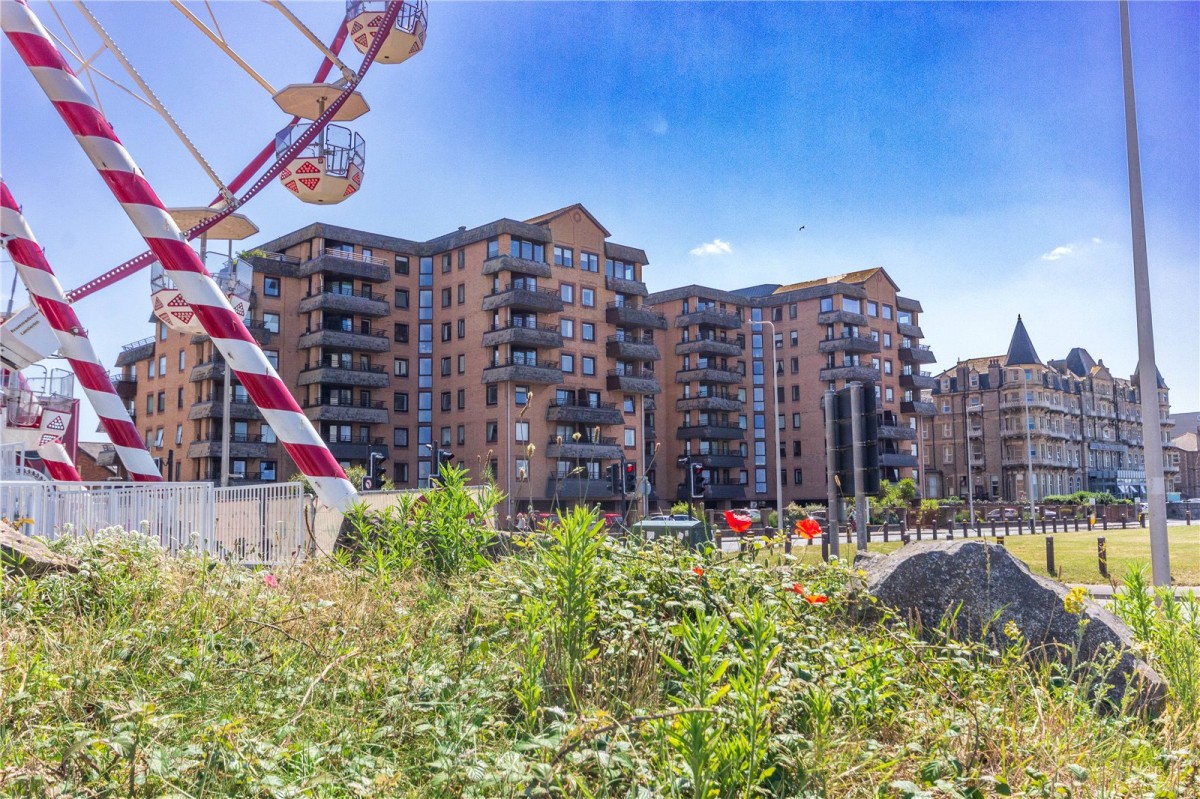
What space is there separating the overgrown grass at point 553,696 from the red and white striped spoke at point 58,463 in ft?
55.2

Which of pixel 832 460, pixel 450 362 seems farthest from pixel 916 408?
pixel 832 460

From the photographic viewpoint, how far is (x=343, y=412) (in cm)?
6175

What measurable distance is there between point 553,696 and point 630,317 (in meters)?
66.1

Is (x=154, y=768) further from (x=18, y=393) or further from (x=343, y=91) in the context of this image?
(x=18, y=393)

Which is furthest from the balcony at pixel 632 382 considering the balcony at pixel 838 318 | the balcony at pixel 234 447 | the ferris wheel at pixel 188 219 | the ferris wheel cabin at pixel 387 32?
the ferris wheel cabin at pixel 387 32

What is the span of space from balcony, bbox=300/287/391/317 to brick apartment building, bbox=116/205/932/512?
→ 0.10 meters

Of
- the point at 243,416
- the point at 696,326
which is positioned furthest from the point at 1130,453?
the point at 243,416

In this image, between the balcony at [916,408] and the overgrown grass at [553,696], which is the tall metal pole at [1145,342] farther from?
the balcony at [916,408]

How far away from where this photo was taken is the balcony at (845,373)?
8262 centimetres

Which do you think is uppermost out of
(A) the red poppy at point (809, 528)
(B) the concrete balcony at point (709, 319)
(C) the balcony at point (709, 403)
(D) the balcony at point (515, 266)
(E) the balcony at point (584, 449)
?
(D) the balcony at point (515, 266)

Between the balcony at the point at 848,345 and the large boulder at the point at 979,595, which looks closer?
the large boulder at the point at 979,595

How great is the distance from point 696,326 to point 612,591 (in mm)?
76201

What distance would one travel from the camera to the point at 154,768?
324cm

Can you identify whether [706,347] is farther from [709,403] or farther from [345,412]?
[345,412]
